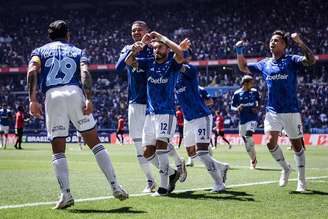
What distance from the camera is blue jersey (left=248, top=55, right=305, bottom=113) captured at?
9906mm

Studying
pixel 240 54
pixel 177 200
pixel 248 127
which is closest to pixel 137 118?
pixel 240 54

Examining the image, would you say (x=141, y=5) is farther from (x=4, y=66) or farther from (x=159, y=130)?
(x=159, y=130)

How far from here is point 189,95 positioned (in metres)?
9.95

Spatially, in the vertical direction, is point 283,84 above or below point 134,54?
below

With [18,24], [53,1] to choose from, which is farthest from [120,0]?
[18,24]

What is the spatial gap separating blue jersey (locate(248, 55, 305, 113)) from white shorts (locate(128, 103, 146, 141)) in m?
2.25

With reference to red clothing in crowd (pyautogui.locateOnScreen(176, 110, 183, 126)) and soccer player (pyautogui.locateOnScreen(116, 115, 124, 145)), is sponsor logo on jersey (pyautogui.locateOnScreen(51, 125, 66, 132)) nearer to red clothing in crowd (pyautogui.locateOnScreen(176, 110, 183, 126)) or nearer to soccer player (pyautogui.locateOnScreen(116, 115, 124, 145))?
red clothing in crowd (pyautogui.locateOnScreen(176, 110, 183, 126))

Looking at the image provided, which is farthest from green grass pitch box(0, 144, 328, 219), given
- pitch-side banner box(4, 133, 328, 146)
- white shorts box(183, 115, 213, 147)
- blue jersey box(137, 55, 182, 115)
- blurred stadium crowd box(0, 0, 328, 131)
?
blurred stadium crowd box(0, 0, 328, 131)

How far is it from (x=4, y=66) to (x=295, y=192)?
50096 mm

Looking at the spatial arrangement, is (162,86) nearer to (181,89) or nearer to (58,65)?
(181,89)

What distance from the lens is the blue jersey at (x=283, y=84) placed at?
991 centimetres

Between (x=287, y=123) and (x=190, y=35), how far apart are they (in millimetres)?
43269

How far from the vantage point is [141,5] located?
5744 centimetres

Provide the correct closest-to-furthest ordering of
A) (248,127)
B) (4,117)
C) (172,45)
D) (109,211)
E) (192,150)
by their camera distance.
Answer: (109,211)
(172,45)
(192,150)
(248,127)
(4,117)
